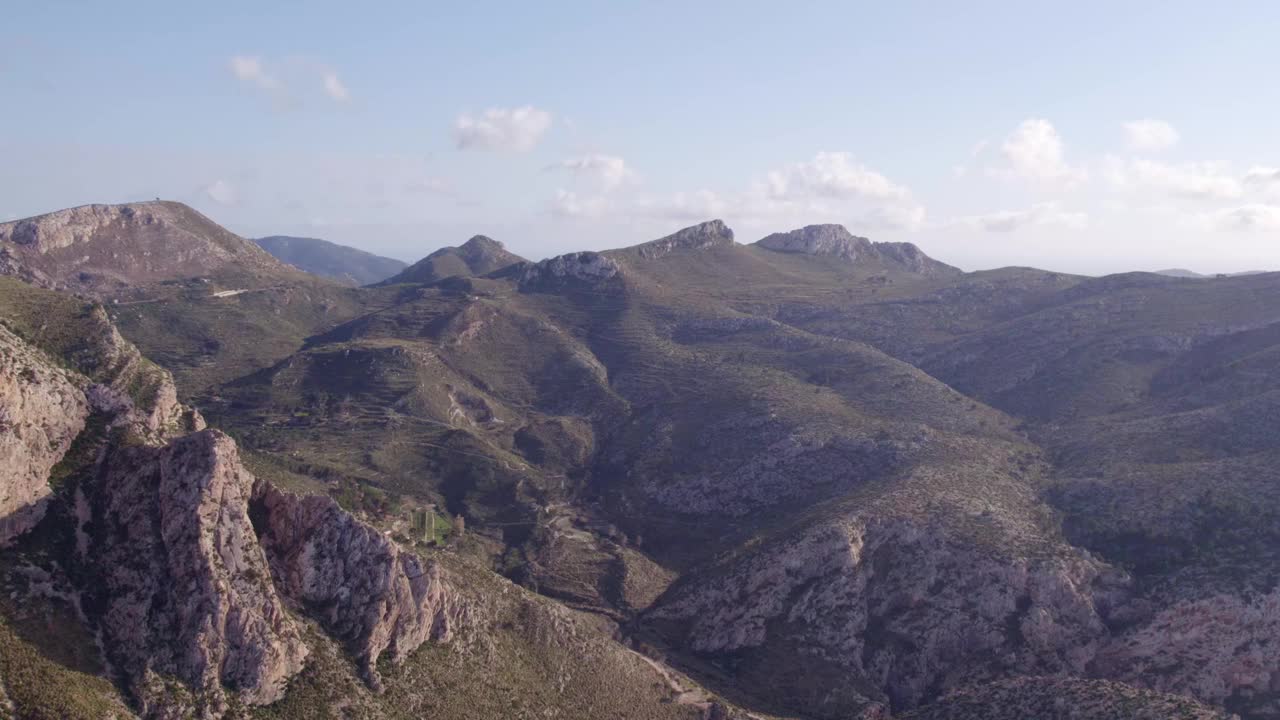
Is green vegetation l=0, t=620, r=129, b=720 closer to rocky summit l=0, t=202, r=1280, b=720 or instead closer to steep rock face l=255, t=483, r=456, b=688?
rocky summit l=0, t=202, r=1280, b=720

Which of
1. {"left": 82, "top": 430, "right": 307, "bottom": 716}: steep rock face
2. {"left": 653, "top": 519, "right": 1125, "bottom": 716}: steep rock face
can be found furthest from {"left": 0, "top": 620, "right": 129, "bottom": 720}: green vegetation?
{"left": 653, "top": 519, "right": 1125, "bottom": 716}: steep rock face

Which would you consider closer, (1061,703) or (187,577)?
(187,577)

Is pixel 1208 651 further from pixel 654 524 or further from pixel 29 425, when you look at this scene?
pixel 29 425

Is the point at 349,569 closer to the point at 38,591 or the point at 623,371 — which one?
the point at 38,591

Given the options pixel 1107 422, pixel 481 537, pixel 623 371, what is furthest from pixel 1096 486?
pixel 623 371

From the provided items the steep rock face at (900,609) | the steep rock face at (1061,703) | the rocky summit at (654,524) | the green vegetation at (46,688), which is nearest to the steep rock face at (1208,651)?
the rocky summit at (654,524)

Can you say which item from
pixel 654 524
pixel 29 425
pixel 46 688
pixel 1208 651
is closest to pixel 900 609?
pixel 1208 651

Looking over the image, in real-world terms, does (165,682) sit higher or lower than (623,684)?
higher
